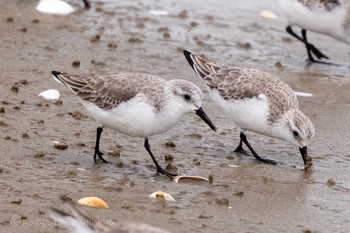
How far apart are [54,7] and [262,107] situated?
524cm

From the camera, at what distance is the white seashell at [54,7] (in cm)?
1341

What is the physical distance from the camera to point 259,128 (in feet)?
30.0

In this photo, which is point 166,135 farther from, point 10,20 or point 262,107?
point 10,20

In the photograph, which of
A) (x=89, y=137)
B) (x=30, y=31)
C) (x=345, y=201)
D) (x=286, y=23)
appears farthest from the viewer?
(x=286, y=23)

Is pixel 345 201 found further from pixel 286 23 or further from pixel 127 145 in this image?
pixel 286 23

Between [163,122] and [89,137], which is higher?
[163,122]

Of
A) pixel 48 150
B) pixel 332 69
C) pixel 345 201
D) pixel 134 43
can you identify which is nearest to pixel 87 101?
pixel 48 150

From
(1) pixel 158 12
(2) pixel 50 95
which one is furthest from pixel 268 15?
(2) pixel 50 95

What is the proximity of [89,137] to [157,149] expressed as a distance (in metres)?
0.67

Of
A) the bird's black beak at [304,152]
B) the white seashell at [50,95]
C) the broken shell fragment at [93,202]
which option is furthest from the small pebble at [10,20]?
the broken shell fragment at [93,202]

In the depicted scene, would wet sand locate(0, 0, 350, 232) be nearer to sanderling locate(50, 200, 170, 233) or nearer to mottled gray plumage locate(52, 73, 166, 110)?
mottled gray plumage locate(52, 73, 166, 110)

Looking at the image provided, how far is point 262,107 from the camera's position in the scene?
909 centimetres

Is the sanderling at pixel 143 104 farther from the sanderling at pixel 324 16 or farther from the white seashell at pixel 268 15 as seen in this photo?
the white seashell at pixel 268 15

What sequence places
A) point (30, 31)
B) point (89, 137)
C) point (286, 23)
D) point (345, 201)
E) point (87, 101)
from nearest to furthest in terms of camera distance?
point (345, 201)
point (87, 101)
point (89, 137)
point (30, 31)
point (286, 23)
